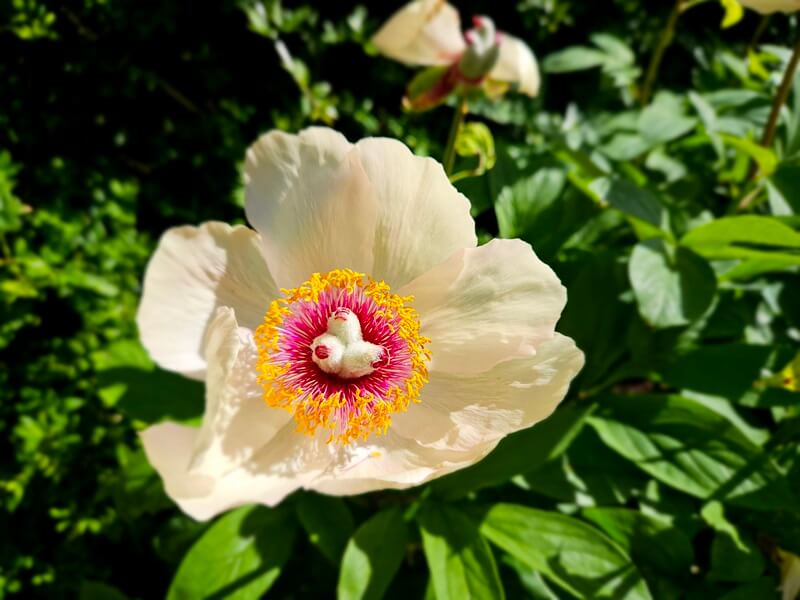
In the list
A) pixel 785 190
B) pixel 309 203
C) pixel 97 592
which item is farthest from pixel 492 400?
pixel 97 592

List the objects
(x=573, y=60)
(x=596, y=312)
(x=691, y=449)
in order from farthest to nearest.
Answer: (x=573, y=60), (x=596, y=312), (x=691, y=449)

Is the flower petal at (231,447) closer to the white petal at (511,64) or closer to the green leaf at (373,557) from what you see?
the green leaf at (373,557)

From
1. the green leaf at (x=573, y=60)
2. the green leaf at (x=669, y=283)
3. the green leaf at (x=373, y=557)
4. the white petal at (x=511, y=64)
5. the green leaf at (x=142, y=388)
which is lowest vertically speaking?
the green leaf at (x=373, y=557)

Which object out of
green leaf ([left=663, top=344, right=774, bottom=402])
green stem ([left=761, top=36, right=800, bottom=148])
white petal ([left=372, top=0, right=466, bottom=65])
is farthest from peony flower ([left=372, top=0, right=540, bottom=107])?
green leaf ([left=663, top=344, right=774, bottom=402])

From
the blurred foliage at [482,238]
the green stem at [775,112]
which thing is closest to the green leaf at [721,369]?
the blurred foliage at [482,238]

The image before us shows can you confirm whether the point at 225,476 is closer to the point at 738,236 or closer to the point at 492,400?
the point at 492,400
